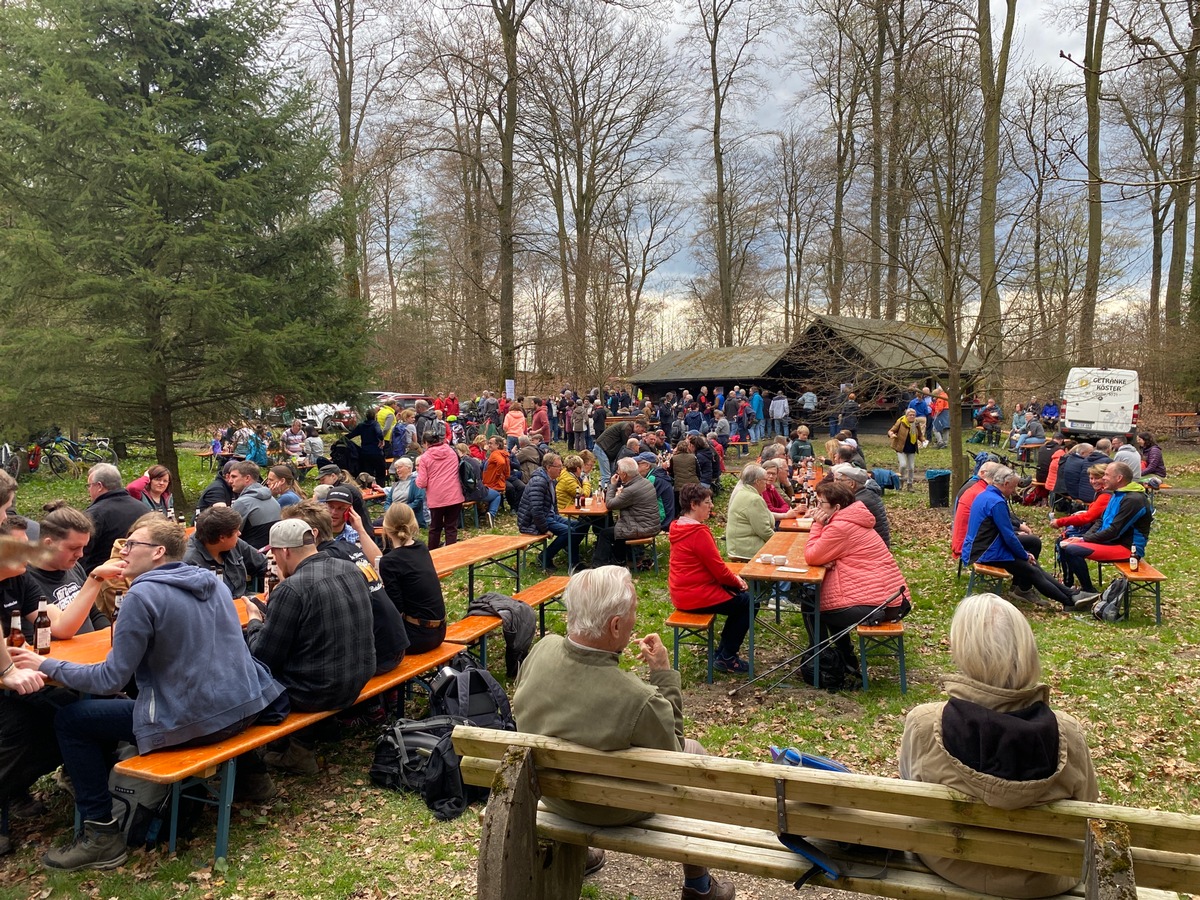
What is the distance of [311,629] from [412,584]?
3.35 ft

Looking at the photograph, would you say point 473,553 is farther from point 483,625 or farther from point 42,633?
point 42,633

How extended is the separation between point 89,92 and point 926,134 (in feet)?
40.2

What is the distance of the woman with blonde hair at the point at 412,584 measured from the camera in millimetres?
5262

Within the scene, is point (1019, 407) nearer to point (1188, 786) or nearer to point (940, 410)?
point (940, 410)

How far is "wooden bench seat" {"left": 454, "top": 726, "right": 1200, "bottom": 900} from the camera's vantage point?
7.23 feet

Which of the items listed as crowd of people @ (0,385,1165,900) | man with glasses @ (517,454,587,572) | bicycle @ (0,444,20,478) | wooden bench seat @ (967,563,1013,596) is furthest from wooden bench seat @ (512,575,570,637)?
bicycle @ (0,444,20,478)

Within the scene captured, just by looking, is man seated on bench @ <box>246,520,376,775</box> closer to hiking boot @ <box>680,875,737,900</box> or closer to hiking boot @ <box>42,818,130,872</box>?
hiking boot @ <box>42,818,130,872</box>

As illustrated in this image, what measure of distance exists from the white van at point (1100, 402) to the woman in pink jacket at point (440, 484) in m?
15.8

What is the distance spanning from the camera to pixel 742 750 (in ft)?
16.8

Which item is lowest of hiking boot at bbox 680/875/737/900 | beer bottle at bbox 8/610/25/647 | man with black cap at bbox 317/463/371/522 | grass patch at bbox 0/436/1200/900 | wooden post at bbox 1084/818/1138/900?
grass patch at bbox 0/436/1200/900

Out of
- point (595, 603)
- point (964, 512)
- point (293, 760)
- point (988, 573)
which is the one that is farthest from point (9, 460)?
point (988, 573)

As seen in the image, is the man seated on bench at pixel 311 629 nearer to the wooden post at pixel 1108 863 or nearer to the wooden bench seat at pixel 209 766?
the wooden bench seat at pixel 209 766

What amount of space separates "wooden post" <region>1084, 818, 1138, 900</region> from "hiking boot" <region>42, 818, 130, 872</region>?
3915mm

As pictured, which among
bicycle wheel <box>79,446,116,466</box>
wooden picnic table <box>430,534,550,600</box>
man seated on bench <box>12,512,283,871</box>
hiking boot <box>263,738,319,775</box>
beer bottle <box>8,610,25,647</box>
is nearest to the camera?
man seated on bench <box>12,512,283,871</box>
